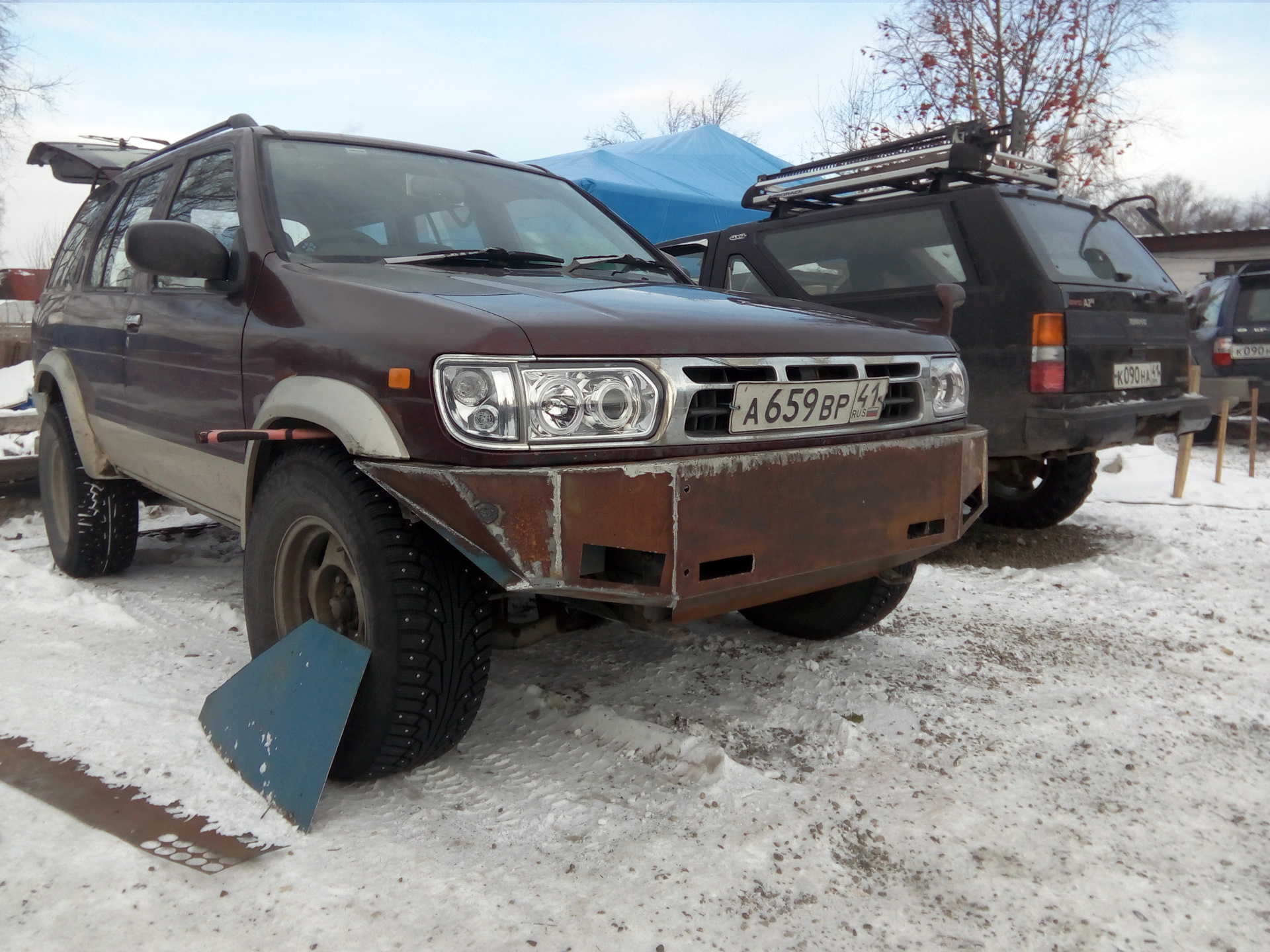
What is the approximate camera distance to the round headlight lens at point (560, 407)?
1879 millimetres

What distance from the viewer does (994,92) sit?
1205 cm

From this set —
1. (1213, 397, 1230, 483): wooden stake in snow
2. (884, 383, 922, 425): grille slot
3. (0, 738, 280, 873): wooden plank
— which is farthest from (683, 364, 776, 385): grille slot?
(1213, 397, 1230, 483): wooden stake in snow

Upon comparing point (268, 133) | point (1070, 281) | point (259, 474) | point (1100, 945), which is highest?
point (268, 133)

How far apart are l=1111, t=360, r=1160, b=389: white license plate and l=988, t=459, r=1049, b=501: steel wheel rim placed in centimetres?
70

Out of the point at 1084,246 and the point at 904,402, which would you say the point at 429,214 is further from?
the point at 1084,246

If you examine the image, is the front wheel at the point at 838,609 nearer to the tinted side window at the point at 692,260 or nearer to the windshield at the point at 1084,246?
the windshield at the point at 1084,246

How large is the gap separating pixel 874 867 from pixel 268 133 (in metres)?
2.78

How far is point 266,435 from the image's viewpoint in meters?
2.18

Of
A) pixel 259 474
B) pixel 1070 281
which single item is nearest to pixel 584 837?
pixel 259 474

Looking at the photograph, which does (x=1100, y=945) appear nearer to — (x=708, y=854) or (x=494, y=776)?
(x=708, y=854)

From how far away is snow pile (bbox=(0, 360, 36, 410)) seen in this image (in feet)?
29.7

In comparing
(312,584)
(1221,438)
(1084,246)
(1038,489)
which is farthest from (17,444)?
(1221,438)

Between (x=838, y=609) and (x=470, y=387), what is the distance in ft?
5.99

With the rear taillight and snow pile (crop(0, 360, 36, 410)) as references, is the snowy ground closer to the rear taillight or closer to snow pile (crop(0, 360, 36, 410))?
the rear taillight
